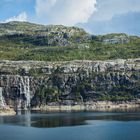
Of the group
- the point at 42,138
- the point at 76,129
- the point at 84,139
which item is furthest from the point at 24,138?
the point at 76,129

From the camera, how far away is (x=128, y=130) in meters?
189

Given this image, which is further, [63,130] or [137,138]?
[63,130]

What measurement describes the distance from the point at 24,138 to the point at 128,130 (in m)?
39.2

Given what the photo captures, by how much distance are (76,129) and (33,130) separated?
15902mm

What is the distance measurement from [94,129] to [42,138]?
1195 inches

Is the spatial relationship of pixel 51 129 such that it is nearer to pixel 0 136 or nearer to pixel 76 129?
pixel 76 129

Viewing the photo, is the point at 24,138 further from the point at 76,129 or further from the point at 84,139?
the point at 76,129

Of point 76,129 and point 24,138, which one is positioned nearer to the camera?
point 24,138

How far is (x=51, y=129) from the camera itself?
200 meters

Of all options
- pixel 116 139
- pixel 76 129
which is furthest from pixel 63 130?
pixel 116 139

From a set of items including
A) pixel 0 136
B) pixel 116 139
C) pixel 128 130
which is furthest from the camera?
pixel 128 130

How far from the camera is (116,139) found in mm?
163625

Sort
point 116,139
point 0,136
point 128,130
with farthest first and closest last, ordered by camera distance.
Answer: point 128,130, point 0,136, point 116,139

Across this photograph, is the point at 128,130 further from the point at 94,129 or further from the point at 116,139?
the point at 116,139
